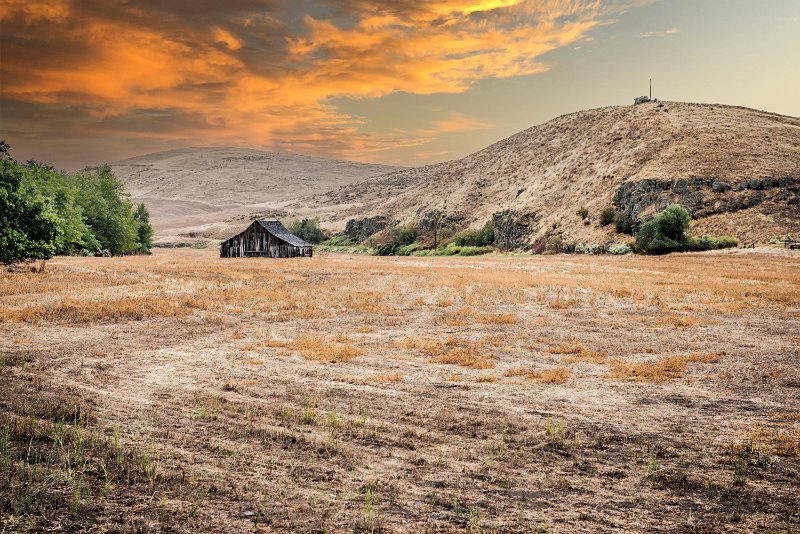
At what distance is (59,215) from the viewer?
5928cm

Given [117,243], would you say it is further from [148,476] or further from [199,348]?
[148,476]

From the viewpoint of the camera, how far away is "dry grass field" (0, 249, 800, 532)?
6.89 metres

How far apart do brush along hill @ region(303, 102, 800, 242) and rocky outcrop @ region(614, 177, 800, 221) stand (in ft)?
0.49

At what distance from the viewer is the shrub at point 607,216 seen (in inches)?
3656

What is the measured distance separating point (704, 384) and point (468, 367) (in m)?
6.12

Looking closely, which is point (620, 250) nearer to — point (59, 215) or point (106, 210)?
point (59, 215)

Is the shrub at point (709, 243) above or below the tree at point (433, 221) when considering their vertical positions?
below

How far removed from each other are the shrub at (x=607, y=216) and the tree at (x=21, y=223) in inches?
3179

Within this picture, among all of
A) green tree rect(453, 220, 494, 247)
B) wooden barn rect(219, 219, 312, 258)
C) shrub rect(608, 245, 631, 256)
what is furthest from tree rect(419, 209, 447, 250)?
shrub rect(608, 245, 631, 256)

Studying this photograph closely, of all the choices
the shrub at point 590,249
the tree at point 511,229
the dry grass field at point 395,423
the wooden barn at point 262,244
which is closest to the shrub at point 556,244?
the shrub at point 590,249

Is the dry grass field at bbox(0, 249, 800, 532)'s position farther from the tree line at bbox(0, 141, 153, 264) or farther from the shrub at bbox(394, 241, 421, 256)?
the shrub at bbox(394, 241, 421, 256)

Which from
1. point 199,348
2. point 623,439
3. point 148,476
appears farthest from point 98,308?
point 623,439

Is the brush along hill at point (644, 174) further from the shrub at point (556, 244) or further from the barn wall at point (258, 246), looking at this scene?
the barn wall at point (258, 246)

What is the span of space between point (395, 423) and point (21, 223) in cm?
4513
